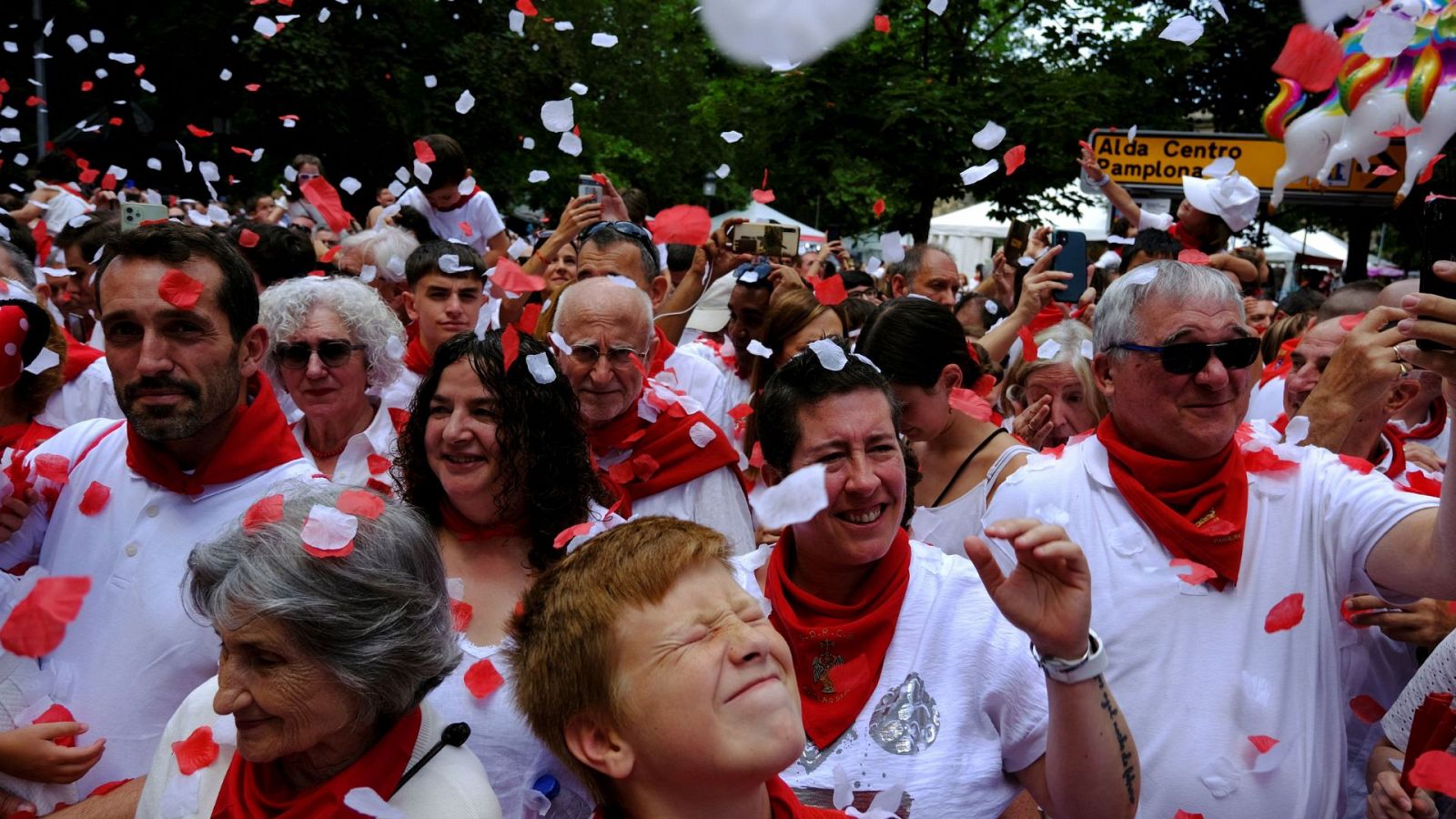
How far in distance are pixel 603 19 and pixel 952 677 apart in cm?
1932

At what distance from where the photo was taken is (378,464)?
3934 millimetres

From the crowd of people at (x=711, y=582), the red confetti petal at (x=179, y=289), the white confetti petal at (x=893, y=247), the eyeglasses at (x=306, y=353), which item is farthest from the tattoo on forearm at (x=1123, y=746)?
the white confetti petal at (x=893, y=247)

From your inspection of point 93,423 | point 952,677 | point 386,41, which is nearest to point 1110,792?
point 952,677

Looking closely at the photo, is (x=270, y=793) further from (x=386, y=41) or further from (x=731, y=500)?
(x=386, y=41)

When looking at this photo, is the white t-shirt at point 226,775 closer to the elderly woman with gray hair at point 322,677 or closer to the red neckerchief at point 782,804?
the elderly woman with gray hair at point 322,677

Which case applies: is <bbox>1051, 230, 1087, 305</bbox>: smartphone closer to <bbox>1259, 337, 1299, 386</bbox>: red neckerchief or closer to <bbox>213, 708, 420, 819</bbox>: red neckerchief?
<bbox>1259, 337, 1299, 386</bbox>: red neckerchief

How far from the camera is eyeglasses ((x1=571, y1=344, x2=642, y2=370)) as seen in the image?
3.95 metres

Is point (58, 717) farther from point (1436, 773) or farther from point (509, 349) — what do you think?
point (1436, 773)

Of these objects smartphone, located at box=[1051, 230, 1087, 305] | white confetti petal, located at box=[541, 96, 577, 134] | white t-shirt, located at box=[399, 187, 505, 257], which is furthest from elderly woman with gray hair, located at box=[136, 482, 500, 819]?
white t-shirt, located at box=[399, 187, 505, 257]

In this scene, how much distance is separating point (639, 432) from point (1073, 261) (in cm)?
270

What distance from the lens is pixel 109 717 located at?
2.84m

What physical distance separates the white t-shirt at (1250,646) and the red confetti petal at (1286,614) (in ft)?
0.04

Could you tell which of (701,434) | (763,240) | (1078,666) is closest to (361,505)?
(1078,666)

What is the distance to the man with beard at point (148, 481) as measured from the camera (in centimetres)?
286
